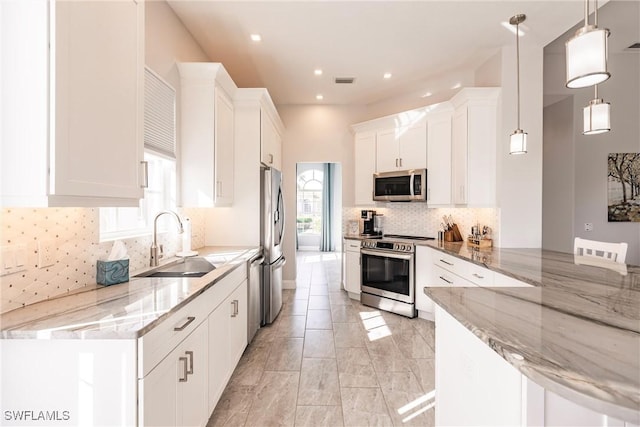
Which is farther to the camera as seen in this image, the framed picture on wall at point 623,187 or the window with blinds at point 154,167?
the framed picture on wall at point 623,187

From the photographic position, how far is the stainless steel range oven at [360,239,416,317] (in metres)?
3.83

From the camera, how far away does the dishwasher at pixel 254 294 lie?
292 cm

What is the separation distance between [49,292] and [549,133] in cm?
586

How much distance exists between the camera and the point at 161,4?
2.37 m

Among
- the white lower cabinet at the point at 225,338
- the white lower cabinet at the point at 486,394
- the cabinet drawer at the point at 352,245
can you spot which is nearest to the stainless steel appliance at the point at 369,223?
the cabinet drawer at the point at 352,245

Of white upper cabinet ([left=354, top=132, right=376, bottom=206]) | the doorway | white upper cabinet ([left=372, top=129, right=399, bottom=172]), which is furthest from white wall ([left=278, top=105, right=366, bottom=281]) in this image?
the doorway

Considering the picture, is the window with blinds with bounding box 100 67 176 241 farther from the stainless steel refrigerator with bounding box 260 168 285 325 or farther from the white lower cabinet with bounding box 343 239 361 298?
the white lower cabinet with bounding box 343 239 361 298

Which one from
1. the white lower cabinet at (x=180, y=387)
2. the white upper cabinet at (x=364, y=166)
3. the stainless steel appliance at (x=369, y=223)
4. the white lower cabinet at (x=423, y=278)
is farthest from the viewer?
the stainless steel appliance at (x=369, y=223)

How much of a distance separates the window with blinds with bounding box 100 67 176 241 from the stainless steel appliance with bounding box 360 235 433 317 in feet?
8.51

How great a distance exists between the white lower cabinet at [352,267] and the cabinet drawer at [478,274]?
173cm

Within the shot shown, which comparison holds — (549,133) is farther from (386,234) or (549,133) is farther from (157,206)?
(157,206)

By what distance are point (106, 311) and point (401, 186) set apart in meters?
3.60

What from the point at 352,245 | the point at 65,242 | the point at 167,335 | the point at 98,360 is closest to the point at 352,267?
the point at 352,245

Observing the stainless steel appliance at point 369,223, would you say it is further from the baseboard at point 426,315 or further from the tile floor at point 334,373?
the baseboard at point 426,315
